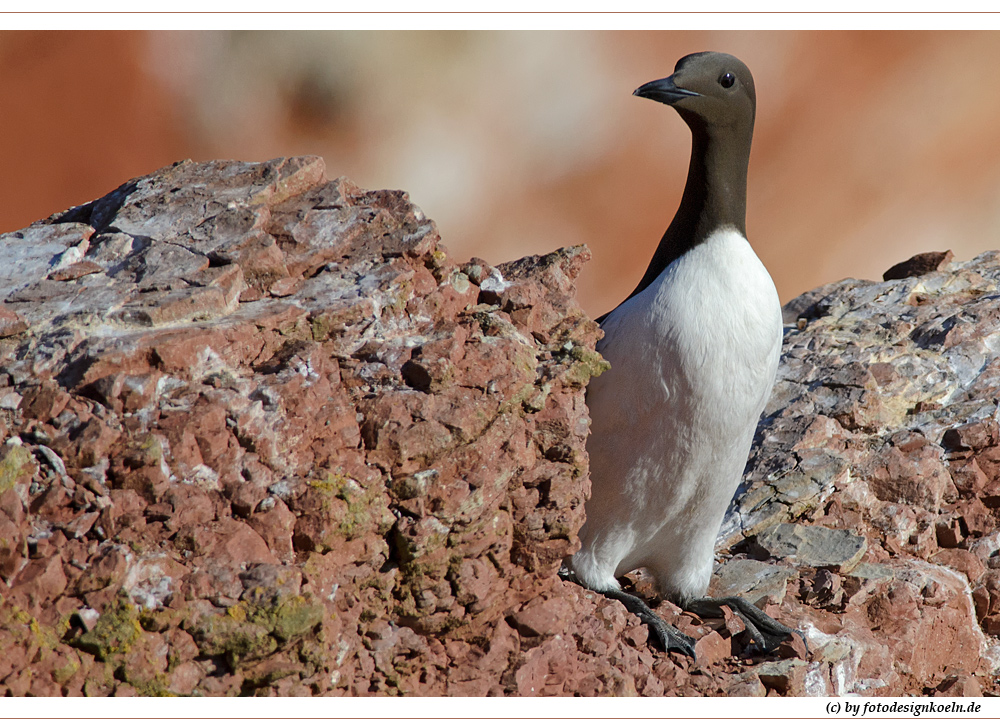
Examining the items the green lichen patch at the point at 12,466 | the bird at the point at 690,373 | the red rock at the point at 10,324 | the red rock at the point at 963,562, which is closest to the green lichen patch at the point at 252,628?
the green lichen patch at the point at 12,466

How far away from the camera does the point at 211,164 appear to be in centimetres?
359

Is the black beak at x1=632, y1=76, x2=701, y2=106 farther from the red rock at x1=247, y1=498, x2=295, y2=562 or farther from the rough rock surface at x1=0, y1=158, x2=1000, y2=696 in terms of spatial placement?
the red rock at x1=247, y1=498, x2=295, y2=562

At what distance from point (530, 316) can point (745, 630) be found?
1.66 meters

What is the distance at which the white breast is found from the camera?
3.72 metres

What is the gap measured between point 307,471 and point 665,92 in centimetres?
212

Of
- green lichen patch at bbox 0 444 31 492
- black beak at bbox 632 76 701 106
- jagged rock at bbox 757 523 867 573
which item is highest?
black beak at bbox 632 76 701 106

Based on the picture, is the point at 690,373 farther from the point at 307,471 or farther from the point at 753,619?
the point at 307,471

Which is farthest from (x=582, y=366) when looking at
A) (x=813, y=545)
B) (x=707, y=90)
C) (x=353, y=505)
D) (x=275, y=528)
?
(x=813, y=545)

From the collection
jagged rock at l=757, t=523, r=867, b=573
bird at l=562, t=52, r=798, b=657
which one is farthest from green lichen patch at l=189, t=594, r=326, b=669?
A: jagged rock at l=757, t=523, r=867, b=573

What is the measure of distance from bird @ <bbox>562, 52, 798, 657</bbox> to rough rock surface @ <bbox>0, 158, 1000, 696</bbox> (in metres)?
0.31

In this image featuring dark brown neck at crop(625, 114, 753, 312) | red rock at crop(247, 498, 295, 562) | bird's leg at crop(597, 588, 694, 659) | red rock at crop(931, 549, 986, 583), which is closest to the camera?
red rock at crop(247, 498, 295, 562)

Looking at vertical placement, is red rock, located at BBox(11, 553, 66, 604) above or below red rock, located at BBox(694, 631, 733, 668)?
above

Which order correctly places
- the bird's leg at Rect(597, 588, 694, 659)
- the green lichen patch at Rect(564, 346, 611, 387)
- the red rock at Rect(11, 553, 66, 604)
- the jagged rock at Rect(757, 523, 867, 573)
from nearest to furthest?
1. the red rock at Rect(11, 553, 66, 604)
2. the green lichen patch at Rect(564, 346, 611, 387)
3. the bird's leg at Rect(597, 588, 694, 659)
4. the jagged rock at Rect(757, 523, 867, 573)

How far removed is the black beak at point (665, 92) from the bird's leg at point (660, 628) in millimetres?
1993
